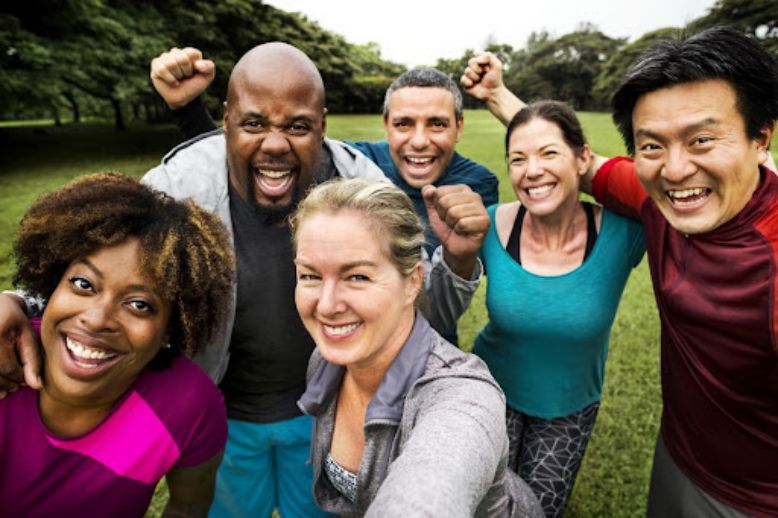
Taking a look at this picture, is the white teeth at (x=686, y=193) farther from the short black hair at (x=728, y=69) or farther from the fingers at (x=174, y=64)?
the fingers at (x=174, y=64)

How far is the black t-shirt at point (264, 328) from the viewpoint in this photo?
8.23ft

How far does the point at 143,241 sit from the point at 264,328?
31.6 inches

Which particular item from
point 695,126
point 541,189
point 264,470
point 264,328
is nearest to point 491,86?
point 541,189

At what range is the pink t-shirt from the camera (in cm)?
187

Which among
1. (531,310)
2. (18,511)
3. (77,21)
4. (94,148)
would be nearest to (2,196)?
(77,21)

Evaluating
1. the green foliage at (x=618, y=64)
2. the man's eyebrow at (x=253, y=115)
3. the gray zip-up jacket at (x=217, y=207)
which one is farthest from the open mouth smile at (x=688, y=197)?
the green foliage at (x=618, y=64)

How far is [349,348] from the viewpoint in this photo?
1832mm

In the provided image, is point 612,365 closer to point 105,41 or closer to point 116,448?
point 116,448

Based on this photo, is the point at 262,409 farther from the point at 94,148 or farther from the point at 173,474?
the point at 94,148

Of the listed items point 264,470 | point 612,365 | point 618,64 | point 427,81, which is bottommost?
point 612,365

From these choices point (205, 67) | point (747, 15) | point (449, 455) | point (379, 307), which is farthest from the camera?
point (747, 15)

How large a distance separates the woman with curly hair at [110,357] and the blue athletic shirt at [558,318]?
4.56ft

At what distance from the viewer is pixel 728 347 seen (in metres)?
1.90

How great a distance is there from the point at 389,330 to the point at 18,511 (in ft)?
4.85
